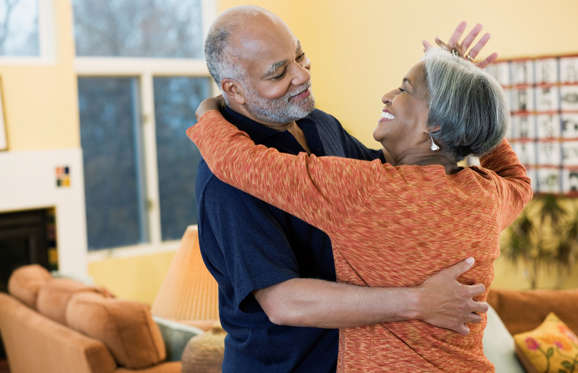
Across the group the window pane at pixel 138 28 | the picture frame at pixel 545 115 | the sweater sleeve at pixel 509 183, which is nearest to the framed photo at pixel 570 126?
the picture frame at pixel 545 115

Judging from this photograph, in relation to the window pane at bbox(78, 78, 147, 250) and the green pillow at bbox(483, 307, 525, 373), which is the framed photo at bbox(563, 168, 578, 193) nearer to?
the green pillow at bbox(483, 307, 525, 373)

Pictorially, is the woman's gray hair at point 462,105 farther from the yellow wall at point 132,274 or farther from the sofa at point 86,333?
the yellow wall at point 132,274

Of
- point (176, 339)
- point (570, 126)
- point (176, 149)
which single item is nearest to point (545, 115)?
point (570, 126)

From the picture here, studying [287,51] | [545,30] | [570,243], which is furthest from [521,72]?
[287,51]

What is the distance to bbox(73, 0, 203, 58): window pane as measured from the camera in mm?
6141

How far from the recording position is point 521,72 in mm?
5383

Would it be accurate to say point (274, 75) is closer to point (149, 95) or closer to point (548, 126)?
point (548, 126)

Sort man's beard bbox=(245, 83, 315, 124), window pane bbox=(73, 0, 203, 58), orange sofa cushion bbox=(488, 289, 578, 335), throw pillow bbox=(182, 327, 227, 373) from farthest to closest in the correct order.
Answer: window pane bbox=(73, 0, 203, 58), orange sofa cushion bbox=(488, 289, 578, 335), throw pillow bbox=(182, 327, 227, 373), man's beard bbox=(245, 83, 315, 124)

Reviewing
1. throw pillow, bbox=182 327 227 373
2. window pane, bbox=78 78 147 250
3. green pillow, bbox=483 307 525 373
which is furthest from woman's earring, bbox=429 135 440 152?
window pane, bbox=78 78 147 250

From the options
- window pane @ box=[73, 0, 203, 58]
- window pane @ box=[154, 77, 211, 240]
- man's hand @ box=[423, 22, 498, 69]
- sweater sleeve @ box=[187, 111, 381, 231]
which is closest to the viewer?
sweater sleeve @ box=[187, 111, 381, 231]

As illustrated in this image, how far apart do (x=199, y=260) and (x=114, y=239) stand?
13.0 feet

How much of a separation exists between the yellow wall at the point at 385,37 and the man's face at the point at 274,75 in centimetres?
41

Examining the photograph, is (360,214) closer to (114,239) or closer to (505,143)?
(505,143)

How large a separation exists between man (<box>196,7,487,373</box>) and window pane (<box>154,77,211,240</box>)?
17.1 ft
